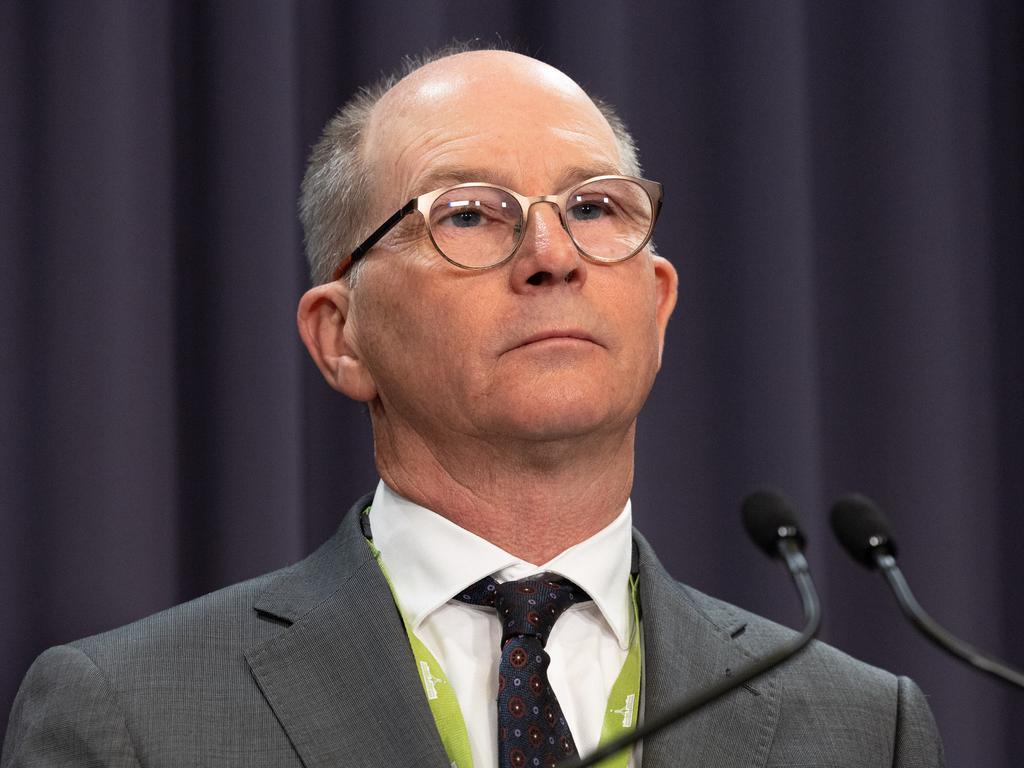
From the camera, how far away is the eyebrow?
5.32 ft

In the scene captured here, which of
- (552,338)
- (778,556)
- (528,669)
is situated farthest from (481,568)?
(778,556)

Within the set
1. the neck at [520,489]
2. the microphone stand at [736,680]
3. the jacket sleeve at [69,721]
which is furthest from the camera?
the neck at [520,489]

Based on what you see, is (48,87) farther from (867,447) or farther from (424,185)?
(867,447)

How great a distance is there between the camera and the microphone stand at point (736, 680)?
40.2 inches

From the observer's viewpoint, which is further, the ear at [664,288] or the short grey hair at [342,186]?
the ear at [664,288]

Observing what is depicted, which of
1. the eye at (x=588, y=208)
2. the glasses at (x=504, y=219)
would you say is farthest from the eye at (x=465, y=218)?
the eye at (x=588, y=208)

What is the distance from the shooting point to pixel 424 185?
1664mm

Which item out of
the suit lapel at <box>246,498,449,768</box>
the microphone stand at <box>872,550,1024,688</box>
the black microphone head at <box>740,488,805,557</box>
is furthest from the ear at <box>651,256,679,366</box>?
the microphone stand at <box>872,550,1024,688</box>

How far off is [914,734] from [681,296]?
92 centimetres

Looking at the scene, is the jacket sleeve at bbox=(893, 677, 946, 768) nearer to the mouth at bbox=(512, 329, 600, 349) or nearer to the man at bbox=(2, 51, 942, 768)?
the man at bbox=(2, 51, 942, 768)

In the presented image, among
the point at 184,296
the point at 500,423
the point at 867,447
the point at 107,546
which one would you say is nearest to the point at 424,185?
the point at 500,423

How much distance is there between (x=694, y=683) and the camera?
1.62 meters

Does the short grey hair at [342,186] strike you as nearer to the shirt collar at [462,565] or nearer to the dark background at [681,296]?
the dark background at [681,296]

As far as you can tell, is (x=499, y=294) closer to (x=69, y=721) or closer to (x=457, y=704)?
(x=457, y=704)
